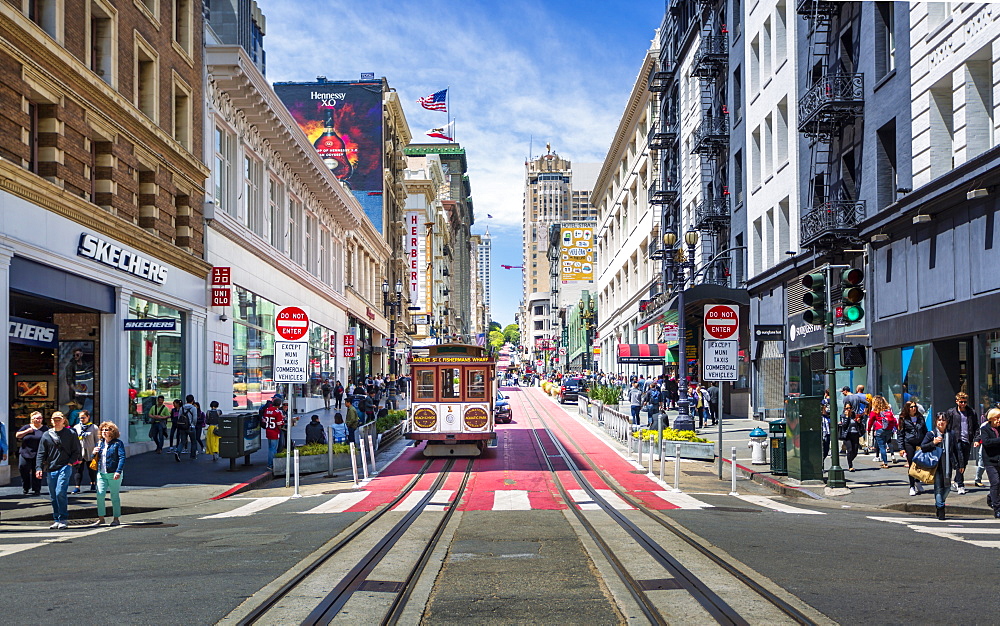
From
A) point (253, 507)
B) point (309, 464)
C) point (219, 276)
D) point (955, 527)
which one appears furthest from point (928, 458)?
point (219, 276)

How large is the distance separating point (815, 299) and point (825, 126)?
14975mm

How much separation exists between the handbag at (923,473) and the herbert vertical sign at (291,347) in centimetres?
1180

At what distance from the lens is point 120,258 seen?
25984 millimetres

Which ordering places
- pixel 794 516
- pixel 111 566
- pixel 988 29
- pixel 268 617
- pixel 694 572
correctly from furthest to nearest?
pixel 988 29 → pixel 794 516 → pixel 111 566 → pixel 694 572 → pixel 268 617

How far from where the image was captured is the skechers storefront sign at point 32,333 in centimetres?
2170

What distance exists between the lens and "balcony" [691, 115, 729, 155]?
4556 centimetres

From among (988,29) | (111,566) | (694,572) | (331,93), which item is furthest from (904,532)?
(331,93)

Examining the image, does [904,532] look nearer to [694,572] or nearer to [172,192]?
[694,572]

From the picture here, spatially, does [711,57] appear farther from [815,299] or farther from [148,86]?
[815,299]

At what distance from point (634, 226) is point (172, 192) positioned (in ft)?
157

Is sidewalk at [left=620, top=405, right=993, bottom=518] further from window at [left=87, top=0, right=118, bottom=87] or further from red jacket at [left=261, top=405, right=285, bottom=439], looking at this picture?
window at [left=87, top=0, right=118, bottom=87]

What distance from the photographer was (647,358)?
53156 mm

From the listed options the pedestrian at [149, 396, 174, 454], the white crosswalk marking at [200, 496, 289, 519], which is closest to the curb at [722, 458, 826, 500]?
the white crosswalk marking at [200, 496, 289, 519]

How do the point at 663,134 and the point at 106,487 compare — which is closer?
the point at 106,487
